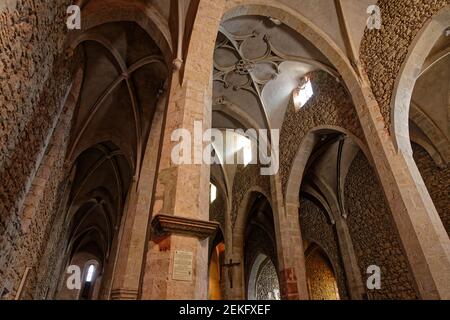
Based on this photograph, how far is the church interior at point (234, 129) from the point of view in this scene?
11.3ft

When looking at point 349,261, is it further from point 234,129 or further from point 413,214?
point 234,129

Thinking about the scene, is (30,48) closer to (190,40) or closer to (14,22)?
(14,22)

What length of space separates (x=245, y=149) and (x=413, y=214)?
7.66 m

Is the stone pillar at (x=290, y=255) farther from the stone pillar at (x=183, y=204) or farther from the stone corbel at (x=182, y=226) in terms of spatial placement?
the stone corbel at (x=182, y=226)

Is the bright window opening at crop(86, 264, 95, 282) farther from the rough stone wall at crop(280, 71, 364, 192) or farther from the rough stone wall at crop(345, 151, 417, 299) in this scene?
the rough stone wall at crop(345, 151, 417, 299)

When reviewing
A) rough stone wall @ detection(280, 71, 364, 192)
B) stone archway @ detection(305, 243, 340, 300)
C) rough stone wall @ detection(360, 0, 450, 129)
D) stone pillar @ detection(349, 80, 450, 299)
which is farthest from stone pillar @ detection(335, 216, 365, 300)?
rough stone wall @ detection(360, 0, 450, 129)

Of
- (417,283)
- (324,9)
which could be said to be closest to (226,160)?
(324,9)

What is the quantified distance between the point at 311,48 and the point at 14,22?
661 centimetres

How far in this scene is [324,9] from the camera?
6.55 m

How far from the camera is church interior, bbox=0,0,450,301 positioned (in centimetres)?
344

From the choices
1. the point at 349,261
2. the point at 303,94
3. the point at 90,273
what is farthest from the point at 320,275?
the point at 90,273

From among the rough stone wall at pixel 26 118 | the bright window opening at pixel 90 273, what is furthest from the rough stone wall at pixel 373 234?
the bright window opening at pixel 90 273

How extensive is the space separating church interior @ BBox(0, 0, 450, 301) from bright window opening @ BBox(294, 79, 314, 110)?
0.20 ft

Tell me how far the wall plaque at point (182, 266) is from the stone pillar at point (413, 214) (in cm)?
345
